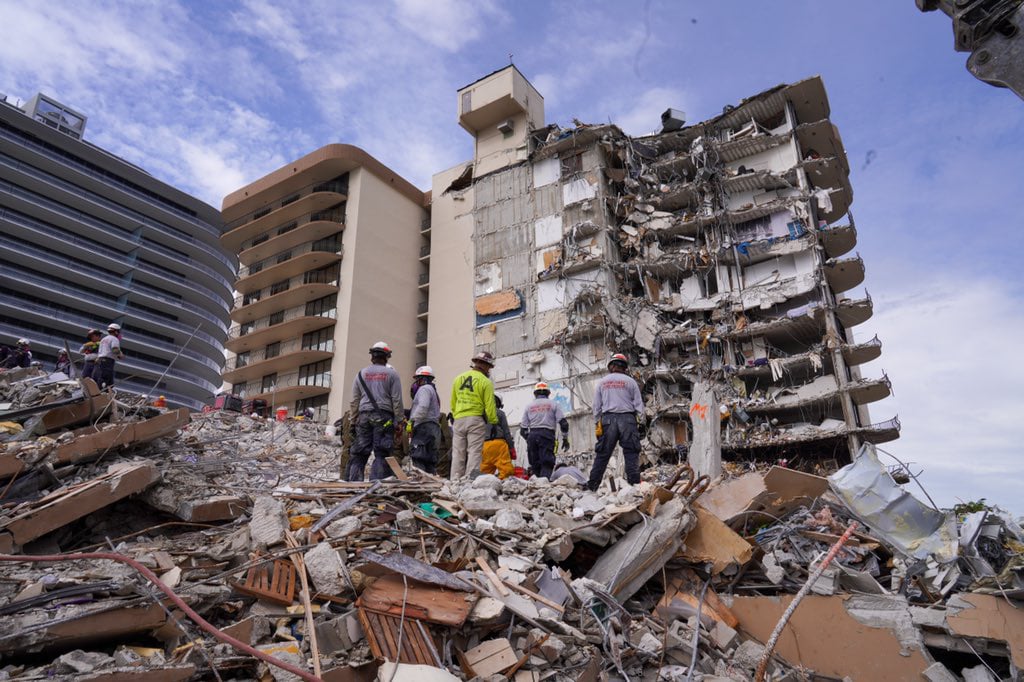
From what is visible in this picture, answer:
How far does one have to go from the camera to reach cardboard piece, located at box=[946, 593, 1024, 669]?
14.4 ft

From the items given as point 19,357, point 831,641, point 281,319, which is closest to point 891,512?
point 831,641

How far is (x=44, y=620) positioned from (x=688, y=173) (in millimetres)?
31947

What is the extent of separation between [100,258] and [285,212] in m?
21.8

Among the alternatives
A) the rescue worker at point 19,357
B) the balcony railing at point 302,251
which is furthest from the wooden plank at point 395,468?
the balcony railing at point 302,251

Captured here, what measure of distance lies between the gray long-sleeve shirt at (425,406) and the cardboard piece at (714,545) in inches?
155

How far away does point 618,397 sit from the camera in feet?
27.5

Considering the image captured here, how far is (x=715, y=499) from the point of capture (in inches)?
249

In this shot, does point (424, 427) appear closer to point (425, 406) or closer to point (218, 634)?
point (425, 406)

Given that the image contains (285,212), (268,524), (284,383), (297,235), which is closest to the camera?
(268,524)

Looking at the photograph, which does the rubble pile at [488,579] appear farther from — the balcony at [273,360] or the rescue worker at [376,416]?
the balcony at [273,360]

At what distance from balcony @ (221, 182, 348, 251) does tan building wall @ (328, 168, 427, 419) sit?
1.29m

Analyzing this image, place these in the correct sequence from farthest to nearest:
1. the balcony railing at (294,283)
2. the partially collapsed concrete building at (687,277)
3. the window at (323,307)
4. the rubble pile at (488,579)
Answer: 1. the balcony railing at (294,283)
2. the window at (323,307)
3. the partially collapsed concrete building at (687,277)
4. the rubble pile at (488,579)

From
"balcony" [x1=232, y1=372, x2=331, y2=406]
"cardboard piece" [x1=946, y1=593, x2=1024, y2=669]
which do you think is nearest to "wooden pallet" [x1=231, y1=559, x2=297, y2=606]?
"cardboard piece" [x1=946, y1=593, x2=1024, y2=669]

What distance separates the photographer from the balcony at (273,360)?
35.7 meters
